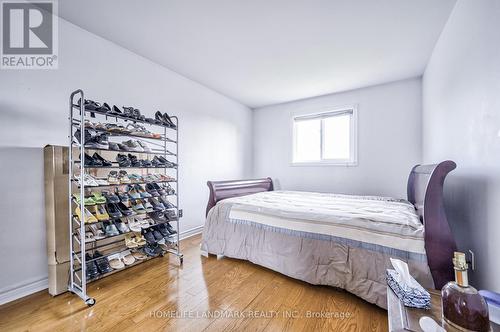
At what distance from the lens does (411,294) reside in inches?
35.5

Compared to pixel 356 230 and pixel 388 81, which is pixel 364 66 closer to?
pixel 388 81

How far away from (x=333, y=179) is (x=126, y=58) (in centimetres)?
359

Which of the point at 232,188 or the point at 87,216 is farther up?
the point at 232,188

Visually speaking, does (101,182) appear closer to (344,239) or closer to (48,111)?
(48,111)

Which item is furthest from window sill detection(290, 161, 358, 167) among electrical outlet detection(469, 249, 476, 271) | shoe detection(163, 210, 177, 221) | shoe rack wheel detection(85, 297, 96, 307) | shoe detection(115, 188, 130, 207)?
shoe rack wheel detection(85, 297, 96, 307)

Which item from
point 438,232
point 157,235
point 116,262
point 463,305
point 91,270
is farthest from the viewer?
point 157,235

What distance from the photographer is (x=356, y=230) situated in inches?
64.2

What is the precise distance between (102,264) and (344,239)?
7.13 ft

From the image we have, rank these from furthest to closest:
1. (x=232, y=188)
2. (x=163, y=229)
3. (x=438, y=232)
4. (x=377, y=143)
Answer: (x=377, y=143) → (x=232, y=188) → (x=163, y=229) → (x=438, y=232)

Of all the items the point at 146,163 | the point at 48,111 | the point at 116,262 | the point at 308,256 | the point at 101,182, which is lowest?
the point at 116,262

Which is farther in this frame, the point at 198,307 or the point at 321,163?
the point at 321,163

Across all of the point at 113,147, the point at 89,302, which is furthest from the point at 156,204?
the point at 89,302

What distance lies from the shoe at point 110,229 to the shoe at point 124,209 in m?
0.14

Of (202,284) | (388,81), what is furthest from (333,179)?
(202,284)
